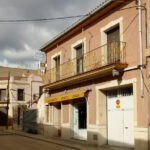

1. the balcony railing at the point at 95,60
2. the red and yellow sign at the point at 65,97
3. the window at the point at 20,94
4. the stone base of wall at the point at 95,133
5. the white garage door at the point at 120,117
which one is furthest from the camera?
the window at the point at 20,94

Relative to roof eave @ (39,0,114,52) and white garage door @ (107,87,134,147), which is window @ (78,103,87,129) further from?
roof eave @ (39,0,114,52)

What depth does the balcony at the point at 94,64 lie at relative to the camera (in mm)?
12359

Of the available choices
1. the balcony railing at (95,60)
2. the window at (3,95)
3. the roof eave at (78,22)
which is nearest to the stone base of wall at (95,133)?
the balcony railing at (95,60)

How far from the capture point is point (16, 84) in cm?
3522

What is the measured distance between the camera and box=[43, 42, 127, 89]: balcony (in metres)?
12.4

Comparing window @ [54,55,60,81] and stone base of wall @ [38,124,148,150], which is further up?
window @ [54,55,60,81]

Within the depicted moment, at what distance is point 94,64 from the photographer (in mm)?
14039

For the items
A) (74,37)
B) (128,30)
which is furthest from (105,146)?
(74,37)

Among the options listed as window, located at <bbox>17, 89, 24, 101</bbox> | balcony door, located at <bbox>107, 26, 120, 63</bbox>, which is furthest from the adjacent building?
balcony door, located at <bbox>107, 26, 120, 63</bbox>

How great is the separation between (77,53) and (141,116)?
7250mm

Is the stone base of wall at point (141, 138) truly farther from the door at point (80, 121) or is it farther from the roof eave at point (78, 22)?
the roof eave at point (78, 22)

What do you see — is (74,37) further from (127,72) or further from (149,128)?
(149,128)

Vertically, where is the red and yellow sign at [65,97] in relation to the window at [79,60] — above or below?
below

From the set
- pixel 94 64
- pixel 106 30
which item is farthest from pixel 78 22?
pixel 94 64
